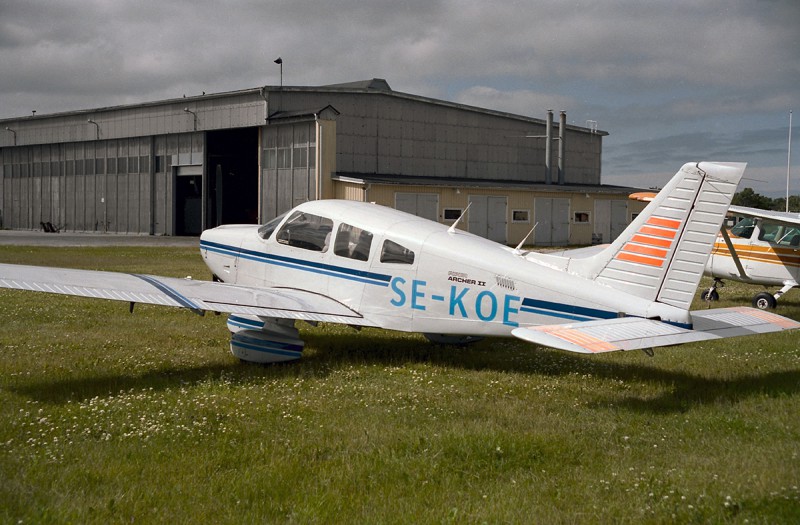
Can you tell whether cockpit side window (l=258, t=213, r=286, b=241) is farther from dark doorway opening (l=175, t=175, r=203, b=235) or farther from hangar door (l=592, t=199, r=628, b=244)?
dark doorway opening (l=175, t=175, r=203, b=235)

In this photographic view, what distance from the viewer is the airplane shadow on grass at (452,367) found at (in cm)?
772

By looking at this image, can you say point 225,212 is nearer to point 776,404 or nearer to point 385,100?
point 385,100

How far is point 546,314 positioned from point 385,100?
33835mm

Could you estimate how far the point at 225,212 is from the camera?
164 ft

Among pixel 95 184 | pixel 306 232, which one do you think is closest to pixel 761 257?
pixel 306 232

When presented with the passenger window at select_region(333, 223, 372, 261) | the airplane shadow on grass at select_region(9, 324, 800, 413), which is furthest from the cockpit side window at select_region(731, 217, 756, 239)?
the passenger window at select_region(333, 223, 372, 261)

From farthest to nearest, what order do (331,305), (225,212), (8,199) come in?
(8,199)
(225,212)
(331,305)

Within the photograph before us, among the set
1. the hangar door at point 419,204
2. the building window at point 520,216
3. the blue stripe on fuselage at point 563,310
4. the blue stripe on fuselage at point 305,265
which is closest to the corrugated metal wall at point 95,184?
the hangar door at point 419,204

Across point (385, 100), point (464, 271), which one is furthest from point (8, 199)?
point (464, 271)

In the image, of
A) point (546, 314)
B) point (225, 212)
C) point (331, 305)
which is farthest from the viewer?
point (225, 212)

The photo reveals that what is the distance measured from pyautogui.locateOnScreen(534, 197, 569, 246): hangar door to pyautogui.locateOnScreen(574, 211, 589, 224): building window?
798 mm

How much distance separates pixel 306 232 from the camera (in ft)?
33.8

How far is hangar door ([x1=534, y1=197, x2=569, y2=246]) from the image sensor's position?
4131 cm

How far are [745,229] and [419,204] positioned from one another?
2044cm
